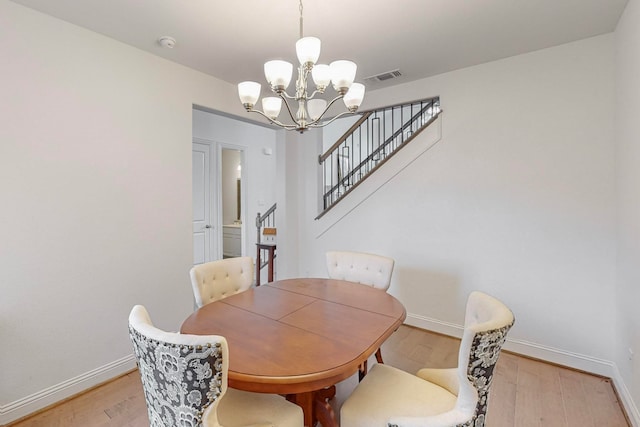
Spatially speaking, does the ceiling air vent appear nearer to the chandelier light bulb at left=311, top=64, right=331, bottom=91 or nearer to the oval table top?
the chandelier light bulb at left=311, top=64, right=331, bottom=91

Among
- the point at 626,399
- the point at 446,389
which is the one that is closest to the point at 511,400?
the point at 626,399

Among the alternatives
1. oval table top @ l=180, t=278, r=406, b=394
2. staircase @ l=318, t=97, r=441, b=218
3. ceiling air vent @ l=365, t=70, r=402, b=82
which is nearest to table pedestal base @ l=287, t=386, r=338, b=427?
oval table top @ l=180, t=278, r=406, b=394

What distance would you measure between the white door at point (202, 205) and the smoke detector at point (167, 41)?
258cm

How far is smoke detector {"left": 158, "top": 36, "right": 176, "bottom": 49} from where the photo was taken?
228 centimetres

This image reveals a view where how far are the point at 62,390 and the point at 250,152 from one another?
4303 millimetres

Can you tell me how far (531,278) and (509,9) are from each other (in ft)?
6.84

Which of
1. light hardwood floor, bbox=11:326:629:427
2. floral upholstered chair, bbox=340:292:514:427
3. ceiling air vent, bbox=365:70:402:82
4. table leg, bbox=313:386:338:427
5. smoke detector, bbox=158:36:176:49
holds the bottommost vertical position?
light hardwood floor, bbox=11:326:629:427

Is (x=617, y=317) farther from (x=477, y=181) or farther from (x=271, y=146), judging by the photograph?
(x=271, y=146)

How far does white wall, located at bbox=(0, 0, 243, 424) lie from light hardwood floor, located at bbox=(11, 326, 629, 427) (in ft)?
0.59

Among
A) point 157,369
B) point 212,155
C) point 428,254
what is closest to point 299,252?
point 428,254

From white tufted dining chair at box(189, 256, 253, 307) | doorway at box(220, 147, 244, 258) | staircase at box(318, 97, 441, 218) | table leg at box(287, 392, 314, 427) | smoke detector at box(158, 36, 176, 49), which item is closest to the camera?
table leg at box(287, 392, 314, 427)

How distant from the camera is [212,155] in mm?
5051

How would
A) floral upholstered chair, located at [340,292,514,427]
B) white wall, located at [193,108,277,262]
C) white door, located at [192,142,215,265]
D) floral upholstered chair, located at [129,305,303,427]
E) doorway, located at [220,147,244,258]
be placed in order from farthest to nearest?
1. doorway, located at [220,147,244,258]
2. white wall, located at [193,108,277,262]
3. white door, located at [192,142,215,265]
4. floral upholstered chair, located at [340,292,514,427]
5. floral upholstered chair, located at [129,305,303,427]

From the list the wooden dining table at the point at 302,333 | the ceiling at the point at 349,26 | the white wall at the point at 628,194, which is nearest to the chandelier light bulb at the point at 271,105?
the ceiling at the point at 349,26
